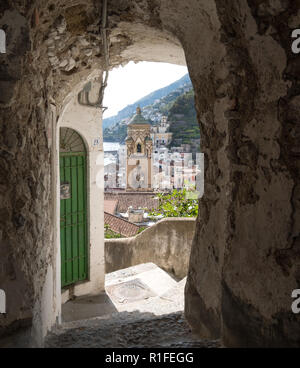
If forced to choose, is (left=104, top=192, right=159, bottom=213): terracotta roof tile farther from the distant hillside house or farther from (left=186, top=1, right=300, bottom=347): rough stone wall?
the distant hillside house

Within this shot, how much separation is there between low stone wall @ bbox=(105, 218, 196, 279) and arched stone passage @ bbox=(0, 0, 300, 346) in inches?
121

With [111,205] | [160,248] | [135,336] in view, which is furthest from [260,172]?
[111,205]

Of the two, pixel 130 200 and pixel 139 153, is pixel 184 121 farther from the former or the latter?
pixel 130 200

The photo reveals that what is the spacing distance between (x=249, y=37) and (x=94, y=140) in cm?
378

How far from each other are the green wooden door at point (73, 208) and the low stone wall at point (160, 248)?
1324 mm

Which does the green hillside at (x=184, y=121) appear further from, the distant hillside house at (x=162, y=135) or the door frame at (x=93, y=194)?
the door frame at (x=93, y=194)

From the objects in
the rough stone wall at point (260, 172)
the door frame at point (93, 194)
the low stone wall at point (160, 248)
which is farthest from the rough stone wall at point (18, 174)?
the low stone wall at point (160, 248)

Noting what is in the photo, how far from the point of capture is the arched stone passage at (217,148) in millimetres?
1463

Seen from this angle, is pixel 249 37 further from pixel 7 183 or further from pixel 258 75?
pixel 7 183

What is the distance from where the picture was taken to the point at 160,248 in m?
6.06

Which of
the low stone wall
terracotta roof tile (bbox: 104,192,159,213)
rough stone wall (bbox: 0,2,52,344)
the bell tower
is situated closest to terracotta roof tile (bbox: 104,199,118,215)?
terracotta roof tile (bbox: 104,192,159,213)

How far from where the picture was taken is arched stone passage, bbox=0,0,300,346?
1463mm

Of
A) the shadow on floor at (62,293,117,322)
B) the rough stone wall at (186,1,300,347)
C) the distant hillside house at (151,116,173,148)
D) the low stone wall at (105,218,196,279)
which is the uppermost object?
the distant hillside house at (151,116,173,148)

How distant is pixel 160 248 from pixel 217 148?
13.3 feet
